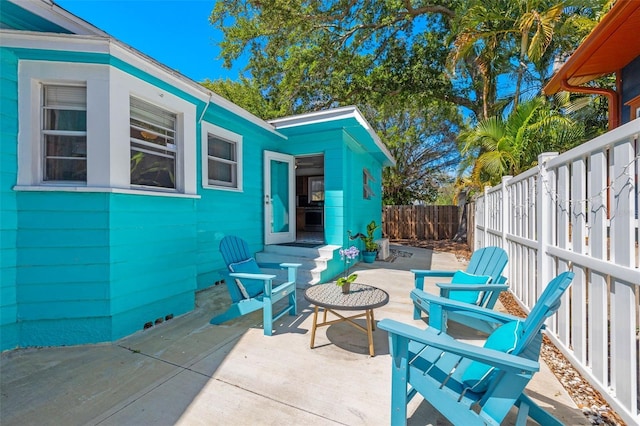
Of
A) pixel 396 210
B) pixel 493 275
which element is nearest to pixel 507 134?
pixel 493 275

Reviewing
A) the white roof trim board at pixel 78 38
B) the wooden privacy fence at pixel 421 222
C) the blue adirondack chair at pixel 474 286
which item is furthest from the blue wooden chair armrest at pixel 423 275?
the wooden privacy fence at pixel 421 222

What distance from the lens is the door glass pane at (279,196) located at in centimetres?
614

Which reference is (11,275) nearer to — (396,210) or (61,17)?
(61,17)

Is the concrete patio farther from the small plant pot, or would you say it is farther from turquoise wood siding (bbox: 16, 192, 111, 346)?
the small plant pot

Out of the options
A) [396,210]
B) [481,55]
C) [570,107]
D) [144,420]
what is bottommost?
[144,420]

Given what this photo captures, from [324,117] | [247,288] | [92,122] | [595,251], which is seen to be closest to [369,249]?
[324,117]

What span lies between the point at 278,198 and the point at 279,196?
0.17ft

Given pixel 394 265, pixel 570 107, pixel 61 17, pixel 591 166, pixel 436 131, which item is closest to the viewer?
pixel 591 166

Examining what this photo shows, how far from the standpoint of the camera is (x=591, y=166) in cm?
196

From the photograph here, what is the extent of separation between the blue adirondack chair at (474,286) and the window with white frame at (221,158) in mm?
3530

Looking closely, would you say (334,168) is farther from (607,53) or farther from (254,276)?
(607,53)

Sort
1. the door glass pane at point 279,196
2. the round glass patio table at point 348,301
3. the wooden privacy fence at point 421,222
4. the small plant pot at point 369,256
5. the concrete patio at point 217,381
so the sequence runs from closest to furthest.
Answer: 1. the concrete patio at point 217,381
2. the round glass patio table at point 348,301
3. the door glass pane at point 279,196
4. the small plant pot at point 369,256
5. the wooden privacy fence at point 421,222

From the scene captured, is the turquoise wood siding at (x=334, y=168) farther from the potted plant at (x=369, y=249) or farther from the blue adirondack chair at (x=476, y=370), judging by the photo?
the blue adirondack chair at (x=476, y=370)

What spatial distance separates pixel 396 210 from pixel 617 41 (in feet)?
31.6
